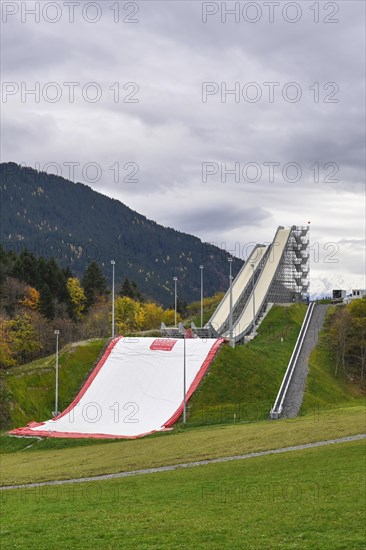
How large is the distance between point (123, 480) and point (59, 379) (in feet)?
105

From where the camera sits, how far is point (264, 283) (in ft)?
323

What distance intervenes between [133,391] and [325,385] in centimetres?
1795

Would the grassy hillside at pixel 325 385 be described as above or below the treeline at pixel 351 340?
below

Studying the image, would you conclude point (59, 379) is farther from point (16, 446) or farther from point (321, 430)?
point (321, 430)

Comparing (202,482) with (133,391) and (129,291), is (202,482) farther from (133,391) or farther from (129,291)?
(129,291)

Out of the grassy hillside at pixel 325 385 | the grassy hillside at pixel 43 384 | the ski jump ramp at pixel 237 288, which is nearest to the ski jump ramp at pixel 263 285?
the ski jump ramp at pixel 237 288

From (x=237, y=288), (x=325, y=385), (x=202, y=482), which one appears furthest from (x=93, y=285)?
(x=202, y=482)

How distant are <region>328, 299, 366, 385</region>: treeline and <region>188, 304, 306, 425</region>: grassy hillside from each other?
5.33m

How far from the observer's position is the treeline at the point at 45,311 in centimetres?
7175

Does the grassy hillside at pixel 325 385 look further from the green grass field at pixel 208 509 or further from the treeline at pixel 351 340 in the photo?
the green grass field at pixel 208 509

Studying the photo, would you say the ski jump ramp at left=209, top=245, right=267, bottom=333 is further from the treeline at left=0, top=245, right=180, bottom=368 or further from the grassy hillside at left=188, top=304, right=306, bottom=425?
the treeline at left=0, top=245, right=180, bottom=368

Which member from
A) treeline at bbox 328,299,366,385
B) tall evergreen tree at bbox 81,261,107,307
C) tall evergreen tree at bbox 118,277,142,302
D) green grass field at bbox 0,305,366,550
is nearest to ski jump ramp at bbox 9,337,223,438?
green grass field at bbox 0,305,366,550

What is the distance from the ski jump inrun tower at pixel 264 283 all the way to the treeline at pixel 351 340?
409 inches

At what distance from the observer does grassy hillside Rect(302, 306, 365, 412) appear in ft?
187
